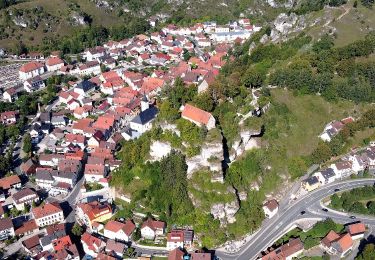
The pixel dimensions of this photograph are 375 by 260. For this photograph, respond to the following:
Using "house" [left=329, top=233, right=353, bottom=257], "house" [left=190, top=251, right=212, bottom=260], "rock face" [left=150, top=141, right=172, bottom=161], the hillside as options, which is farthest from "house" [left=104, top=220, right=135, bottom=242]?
the hillside

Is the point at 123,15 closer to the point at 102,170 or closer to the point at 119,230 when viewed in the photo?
the point at 102,170

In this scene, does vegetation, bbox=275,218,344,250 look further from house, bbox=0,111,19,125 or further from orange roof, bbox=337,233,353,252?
house, bbox=0,111,19,125

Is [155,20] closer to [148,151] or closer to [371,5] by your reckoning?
[371,5]

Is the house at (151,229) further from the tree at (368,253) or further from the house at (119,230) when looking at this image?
the tree at (368,253)

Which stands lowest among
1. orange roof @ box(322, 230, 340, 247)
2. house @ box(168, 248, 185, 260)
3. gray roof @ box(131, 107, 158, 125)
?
house @ box(168, 248, 185, 260)

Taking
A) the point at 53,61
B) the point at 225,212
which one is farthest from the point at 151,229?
the point at 53,61
